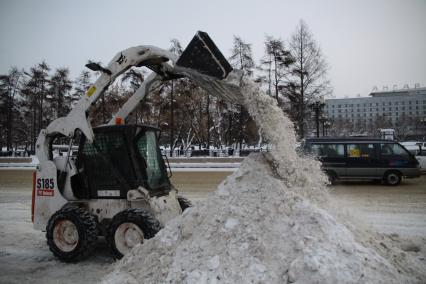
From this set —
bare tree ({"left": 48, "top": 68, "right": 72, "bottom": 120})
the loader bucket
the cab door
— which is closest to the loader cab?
the loader bucket

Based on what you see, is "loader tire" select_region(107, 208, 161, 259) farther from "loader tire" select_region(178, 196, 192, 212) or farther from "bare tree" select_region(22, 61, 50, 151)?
"bare tree" select_region(22, 61, 50, 151)

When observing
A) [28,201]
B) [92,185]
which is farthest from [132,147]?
[28,201]

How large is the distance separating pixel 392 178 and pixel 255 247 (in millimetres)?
13451

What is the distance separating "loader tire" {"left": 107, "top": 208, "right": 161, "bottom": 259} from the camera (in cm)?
555

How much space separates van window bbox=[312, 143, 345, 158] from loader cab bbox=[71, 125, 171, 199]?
425 inches

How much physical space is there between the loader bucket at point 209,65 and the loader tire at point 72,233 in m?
2.89

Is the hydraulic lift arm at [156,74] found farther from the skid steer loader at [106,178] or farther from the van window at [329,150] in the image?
the van window at [329,150]

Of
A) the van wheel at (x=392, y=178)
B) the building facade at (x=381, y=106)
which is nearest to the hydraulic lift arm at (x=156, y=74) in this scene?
the van wheel at (x=392, y=178)

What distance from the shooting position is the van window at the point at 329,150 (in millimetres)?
15742

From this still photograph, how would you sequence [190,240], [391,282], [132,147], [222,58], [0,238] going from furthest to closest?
[0,238]
[132,147]
[222,58]
[190,240]
[391,282]

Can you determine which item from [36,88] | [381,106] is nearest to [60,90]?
[36,88]

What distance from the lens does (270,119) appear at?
5523mm

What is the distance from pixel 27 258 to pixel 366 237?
216 inches

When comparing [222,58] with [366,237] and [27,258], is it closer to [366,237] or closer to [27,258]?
[366,237]
